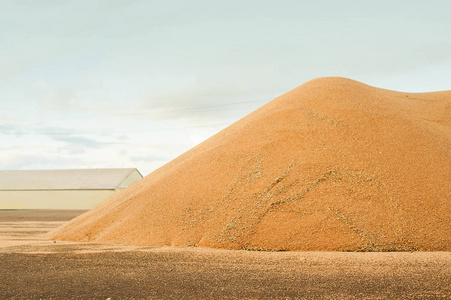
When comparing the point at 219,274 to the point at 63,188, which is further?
the point at 63,188

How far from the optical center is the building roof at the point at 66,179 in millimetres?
30938

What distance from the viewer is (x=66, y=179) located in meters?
32.7

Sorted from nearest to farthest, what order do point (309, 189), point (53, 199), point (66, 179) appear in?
point (309, 189) → point (53, 199) → point (66, 179)

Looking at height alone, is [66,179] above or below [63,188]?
above

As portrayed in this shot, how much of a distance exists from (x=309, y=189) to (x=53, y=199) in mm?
27121

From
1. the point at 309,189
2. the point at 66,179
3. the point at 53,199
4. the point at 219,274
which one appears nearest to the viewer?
the point at 219,274

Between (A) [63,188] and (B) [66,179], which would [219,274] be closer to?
(A) [63,188]

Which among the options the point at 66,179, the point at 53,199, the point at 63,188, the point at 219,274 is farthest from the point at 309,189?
the point at 66,179

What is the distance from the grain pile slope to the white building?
19346 mm

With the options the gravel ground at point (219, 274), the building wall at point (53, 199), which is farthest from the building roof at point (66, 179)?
the gravel ground at point (219, 274)

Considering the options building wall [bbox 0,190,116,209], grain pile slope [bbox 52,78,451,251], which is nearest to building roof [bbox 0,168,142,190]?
building wall [bbox 0,190,116,209]

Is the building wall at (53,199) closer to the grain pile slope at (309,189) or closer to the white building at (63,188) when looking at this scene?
the white building at (63,188)

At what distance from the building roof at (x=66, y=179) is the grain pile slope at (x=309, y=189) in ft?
65.3

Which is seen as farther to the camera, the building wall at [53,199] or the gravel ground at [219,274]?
the building wall at [53,199]
